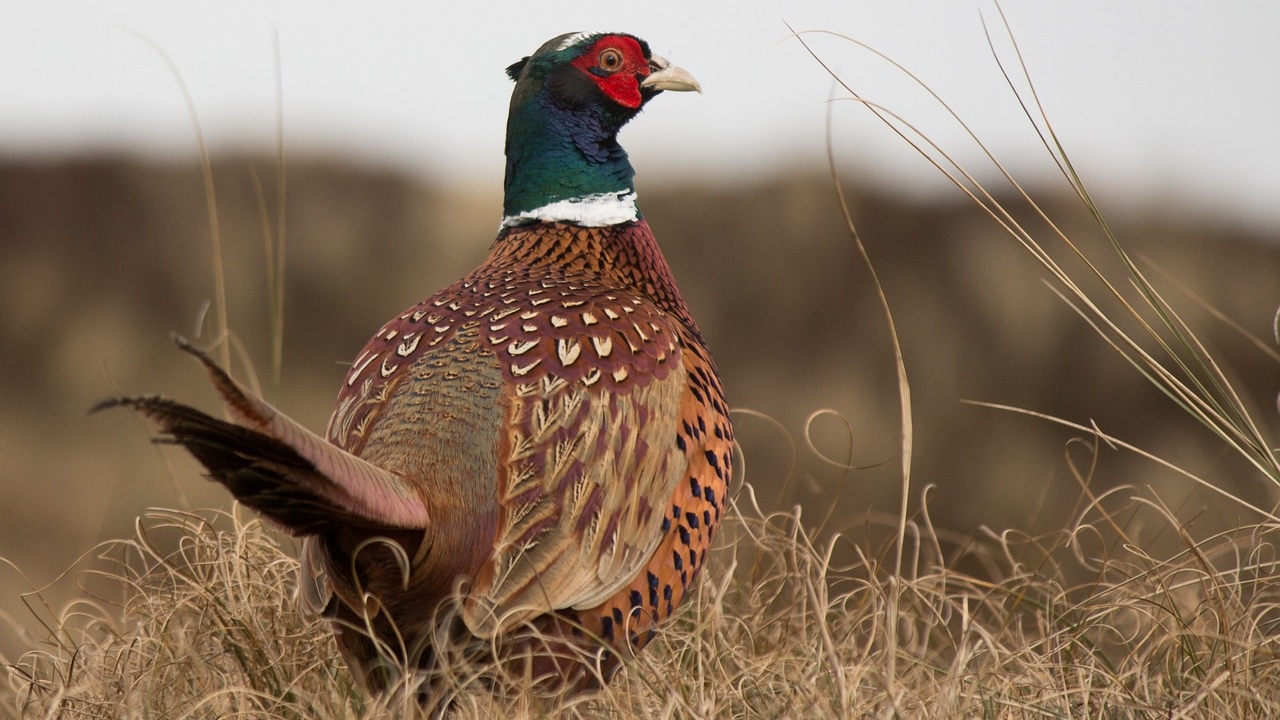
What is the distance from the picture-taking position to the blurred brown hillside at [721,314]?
8234 millimetres

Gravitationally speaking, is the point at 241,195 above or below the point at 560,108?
below

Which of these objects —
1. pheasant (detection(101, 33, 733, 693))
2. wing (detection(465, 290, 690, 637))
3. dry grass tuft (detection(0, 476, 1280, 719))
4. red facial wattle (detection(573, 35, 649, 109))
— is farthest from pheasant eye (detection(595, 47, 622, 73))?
dry grass tuft (detection(0, 476, 1280, 719))

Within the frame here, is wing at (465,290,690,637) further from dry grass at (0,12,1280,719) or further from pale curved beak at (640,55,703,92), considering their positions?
pale curved beak at (640,55,703,92)

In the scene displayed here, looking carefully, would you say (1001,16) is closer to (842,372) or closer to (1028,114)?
(1028,114)

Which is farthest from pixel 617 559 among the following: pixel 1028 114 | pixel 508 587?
pixel 1028 114

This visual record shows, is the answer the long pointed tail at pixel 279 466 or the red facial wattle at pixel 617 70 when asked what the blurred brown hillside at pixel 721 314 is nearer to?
the red facial wattle at pixel 617 70

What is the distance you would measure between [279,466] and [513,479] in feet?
1.80

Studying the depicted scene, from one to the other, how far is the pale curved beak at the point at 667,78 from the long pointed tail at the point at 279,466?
4.75 ft

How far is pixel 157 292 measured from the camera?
29.4 ft

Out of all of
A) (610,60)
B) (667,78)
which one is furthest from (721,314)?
(610,60)

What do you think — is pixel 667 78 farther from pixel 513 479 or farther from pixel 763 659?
pixel 763 659

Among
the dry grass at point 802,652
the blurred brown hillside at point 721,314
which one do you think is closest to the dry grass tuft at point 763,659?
the dry grass at point 802,652

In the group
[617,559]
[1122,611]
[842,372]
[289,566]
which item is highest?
[617,559]

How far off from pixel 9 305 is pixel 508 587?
25.5ft
